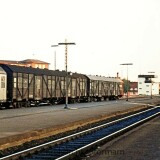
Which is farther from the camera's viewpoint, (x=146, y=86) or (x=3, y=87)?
(x=146, y=86)

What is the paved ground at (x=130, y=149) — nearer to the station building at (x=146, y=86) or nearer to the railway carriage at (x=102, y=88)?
the railway carriage at (x=102, y=88)

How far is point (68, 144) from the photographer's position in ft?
49.4

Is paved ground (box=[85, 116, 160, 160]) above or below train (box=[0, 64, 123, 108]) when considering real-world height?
below

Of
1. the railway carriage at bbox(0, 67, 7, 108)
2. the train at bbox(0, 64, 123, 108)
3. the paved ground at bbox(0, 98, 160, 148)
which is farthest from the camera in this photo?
the train at bbox(0, 64, 123, 108)

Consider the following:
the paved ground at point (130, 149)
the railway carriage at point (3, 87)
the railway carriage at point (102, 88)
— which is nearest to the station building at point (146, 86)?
the railway carriage at point (102, 88)

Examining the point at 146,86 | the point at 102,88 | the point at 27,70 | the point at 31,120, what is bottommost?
the point at 31,120

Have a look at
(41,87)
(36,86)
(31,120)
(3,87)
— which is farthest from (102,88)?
(31,120)

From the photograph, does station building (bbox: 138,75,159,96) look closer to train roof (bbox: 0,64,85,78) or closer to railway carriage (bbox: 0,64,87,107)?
railway carriage (bbox: 0,64,87,107)

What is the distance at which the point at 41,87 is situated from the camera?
4447cm

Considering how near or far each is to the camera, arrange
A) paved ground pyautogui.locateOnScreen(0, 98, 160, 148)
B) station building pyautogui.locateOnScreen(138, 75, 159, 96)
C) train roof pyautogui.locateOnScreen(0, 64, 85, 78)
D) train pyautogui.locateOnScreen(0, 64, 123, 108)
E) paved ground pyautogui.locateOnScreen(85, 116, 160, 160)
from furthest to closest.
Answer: station building pyautogui.locateOnScreen(138, 75, 159, 96)
train roof pyautogui.locateOnScreen(0, 64, 85, 78)
train pyautogui.locateOnScreen(0, 64, 123, 108)
paved ground pyautogui.locateOnScreen(0, 98, 160, 148)
paved ground pyautogui.locateOnScreen(85, 116, 160, 160)

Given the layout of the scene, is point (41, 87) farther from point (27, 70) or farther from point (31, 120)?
point (31, 120)

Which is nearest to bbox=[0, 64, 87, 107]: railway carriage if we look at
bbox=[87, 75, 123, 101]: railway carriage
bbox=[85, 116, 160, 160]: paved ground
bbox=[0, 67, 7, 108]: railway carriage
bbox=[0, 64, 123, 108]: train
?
bbox=[0, 64, 123, 108]: train

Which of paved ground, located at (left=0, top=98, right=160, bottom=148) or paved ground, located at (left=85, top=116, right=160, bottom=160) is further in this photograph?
paved ground, located at (left=0, top=98, right=160, bottom=148)

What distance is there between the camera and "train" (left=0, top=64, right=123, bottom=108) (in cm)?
3722
